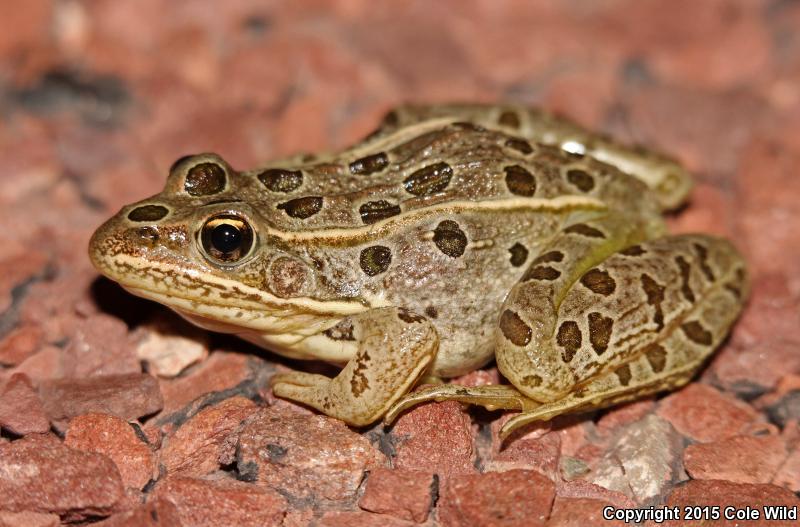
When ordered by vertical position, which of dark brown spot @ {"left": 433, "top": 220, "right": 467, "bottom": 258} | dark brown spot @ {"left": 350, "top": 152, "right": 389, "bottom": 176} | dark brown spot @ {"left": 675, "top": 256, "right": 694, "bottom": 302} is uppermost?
dark brown spot @ {"left": 350, "top": 152, "right": 389, "bottom": 176}

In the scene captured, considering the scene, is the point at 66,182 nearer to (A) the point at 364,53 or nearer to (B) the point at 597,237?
(A) the point at 364,53

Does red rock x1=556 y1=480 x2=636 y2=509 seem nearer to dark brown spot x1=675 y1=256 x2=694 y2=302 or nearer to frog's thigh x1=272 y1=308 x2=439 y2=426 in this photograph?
frog's thigh x1=272 y1=308 x2=439 y2=426

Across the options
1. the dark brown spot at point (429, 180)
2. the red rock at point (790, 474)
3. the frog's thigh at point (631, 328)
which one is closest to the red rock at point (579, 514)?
the frog's thigh at point (631, 328)

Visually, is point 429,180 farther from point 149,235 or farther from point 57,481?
point 57,481

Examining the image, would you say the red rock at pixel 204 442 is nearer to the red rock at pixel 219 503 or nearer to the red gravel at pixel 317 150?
the red gravel at pixel 317 150

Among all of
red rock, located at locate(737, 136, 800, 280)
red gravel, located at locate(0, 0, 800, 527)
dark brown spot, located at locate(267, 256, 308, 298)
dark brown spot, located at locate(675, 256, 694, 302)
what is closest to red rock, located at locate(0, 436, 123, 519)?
red gravel, located at locate(0, 0, 800, 527)
